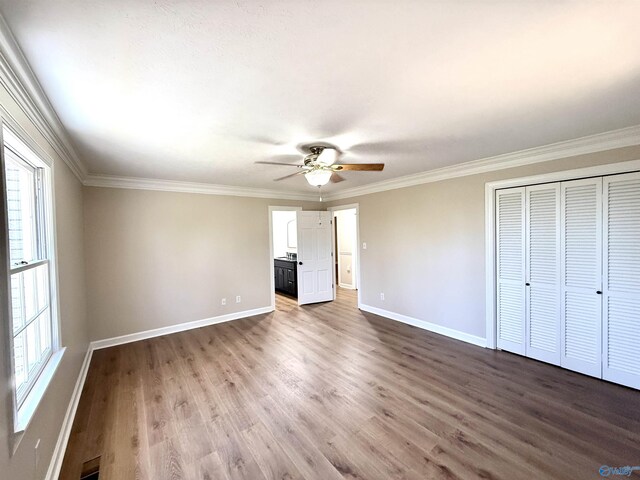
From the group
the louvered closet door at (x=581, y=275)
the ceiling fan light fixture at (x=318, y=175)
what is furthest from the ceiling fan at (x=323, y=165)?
the louvered closet door at (x=581, y=275)

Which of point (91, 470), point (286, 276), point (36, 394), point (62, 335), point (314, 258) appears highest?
point (314, 258)

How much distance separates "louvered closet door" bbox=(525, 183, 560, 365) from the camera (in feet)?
9.77

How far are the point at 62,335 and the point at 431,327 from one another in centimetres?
436

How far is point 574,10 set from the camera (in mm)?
1119

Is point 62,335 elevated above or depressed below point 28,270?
below

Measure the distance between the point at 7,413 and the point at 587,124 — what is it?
421 centimetres

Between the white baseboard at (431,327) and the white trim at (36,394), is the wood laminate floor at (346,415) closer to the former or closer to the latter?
the white baseboard at (431,327)

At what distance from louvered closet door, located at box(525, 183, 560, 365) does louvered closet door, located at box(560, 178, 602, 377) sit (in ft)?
0.20

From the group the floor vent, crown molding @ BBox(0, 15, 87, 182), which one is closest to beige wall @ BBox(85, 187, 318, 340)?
crown molding @ BBox(0, 15, 87, 182)

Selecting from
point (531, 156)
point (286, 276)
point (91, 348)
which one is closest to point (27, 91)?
point (91, 348)

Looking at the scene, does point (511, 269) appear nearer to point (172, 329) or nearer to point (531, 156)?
Result: point (531, 156)

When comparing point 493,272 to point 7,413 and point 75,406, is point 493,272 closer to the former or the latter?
point 7,413

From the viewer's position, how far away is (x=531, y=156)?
3.03 metres

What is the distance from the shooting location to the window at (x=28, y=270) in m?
1.46
